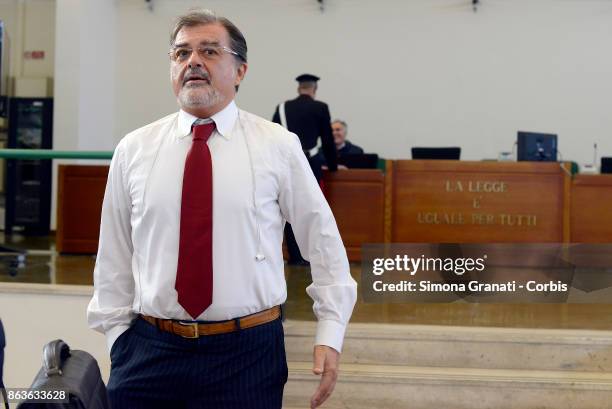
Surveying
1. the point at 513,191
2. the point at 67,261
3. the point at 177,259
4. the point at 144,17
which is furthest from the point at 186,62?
the point at 144,17

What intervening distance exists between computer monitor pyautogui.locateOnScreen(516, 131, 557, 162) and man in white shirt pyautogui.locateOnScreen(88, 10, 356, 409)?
5304mm

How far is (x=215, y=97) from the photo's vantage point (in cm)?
186

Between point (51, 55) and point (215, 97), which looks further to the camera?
point (51, 55)

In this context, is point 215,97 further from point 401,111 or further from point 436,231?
point 401,111

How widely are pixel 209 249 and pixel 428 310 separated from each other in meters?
3.03

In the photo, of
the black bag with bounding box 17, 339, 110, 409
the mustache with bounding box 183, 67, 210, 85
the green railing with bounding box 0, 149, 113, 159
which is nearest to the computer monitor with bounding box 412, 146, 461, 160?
the green railing with bounding box 0, 149, 113, 159

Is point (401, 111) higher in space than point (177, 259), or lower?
higher

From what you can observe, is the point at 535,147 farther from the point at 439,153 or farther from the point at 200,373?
the point at 200,373

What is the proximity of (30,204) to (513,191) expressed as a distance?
216 inches

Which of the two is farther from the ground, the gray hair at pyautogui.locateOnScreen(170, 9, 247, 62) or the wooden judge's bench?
the gray hair at pyautogui.locateOnScreen(170, 9, 247, 62)

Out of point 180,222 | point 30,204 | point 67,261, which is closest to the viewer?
point 180,222

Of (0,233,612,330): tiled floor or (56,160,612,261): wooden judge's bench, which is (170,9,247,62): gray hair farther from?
(56,160,612,261): wooden judge's bench

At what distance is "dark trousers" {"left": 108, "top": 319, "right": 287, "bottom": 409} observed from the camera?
181 centimetres

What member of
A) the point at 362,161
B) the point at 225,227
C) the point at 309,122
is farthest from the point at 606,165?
the point at 225,227
